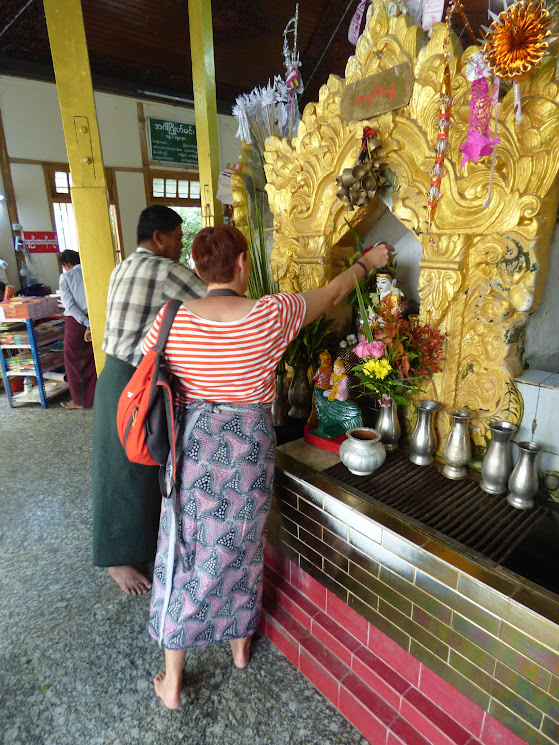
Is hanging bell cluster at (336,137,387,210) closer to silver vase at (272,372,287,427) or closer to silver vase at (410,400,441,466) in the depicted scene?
silver vase at (410,400,441,466)

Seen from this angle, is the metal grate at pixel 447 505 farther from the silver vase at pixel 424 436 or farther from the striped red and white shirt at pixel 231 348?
the striped red and white shirt at pixel 231 348

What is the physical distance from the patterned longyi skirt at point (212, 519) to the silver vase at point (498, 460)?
2.82ft

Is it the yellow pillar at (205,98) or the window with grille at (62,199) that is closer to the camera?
the yellow pillar at (205,98)

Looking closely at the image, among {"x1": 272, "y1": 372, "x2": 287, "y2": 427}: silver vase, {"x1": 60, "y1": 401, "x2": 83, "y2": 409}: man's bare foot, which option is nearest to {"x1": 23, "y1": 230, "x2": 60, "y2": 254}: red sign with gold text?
{"x1": 60, "y1": 401, "x2": 83, "y2": 409}: man's bare foot

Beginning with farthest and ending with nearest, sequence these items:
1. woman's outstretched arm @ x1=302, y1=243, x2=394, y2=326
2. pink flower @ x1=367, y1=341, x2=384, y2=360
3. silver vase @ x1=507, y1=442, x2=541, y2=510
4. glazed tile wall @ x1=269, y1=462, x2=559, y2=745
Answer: pink flower @ x1=367, y1=341, x2=384, y2=360 < woman's outstretched arm @ x1=302, y1=243, x2=394, y2=326 < silver vase @ x1=507, y1=442, x2=541, y2=510 < glazed tile wall @ x1=269, y1=462, x2=559, y2=745

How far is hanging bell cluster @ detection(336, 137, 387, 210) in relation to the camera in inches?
73.6

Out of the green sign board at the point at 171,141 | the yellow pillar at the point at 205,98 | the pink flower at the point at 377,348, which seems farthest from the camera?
the green sign board at the point at 171,141

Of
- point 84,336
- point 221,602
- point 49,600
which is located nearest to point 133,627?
point 49,600

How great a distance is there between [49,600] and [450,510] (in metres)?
2.15

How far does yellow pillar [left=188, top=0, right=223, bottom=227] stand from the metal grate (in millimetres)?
2228

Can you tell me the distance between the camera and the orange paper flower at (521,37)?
1301 mm

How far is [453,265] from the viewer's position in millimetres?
1735

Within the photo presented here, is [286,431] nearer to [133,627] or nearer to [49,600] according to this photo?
[133,627]

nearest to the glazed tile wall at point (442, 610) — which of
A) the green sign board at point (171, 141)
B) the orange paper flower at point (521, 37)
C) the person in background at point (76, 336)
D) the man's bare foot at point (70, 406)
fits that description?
the orange paper flower at point (521, 37)
